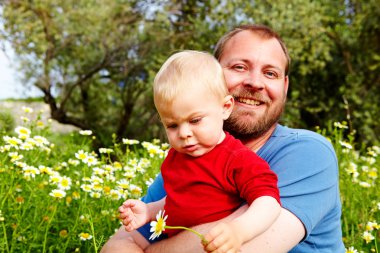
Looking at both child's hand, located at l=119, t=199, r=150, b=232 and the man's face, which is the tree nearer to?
the man's face

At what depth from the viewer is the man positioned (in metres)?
1.77

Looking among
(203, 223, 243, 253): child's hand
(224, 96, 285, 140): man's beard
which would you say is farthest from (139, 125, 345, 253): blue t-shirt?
(203, 223, 243, 253): child's hand

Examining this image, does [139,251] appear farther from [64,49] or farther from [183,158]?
[64,49]

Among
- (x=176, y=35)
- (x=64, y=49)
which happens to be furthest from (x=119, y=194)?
(x=64, y=49)

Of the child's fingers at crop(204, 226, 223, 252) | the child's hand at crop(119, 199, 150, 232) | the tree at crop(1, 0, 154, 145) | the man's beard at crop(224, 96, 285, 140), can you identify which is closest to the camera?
the child's fingers at crop(204, 226, 223, 252)

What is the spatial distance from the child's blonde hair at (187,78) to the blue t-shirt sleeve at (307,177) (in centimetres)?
36

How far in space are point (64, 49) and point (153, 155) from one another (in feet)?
26.0

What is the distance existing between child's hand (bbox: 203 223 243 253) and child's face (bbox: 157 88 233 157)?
428mm

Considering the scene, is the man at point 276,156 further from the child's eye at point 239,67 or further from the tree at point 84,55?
the tree at point 84,55

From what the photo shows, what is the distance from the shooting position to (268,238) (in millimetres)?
1655

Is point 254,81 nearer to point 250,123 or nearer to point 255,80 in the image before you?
point 255,80

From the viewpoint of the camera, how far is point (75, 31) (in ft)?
35.9

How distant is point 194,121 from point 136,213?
461 millimetres

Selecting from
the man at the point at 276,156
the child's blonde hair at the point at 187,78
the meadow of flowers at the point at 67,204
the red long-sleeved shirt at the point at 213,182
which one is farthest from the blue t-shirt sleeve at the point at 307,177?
the meadow of flowers at the point at 67,204
